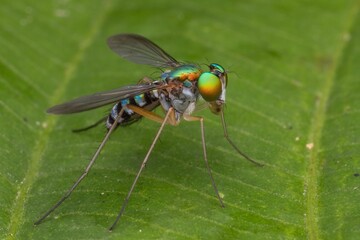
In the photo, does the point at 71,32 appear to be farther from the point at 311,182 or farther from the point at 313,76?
the point at 311,182

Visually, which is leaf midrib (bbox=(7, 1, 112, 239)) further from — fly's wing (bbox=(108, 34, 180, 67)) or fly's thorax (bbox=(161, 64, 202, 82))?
fly's thorax (bbox=(161, 64, 202, 82))

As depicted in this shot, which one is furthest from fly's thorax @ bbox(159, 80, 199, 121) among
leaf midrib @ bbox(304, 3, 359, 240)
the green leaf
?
leaf midrib @ bbox(304, 3, 359, 240)

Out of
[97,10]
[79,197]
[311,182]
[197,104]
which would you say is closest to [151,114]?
[197,104]

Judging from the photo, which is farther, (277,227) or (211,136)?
(211,136)

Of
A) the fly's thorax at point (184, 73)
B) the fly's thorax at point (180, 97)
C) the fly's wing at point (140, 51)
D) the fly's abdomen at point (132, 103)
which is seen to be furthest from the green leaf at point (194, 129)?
the fly's thorax at point (184, 73)

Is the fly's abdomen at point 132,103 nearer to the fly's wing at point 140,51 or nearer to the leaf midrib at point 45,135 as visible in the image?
the fly's wing at point 140,51

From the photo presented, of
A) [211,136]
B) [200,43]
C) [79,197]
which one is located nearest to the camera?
[79,197]
